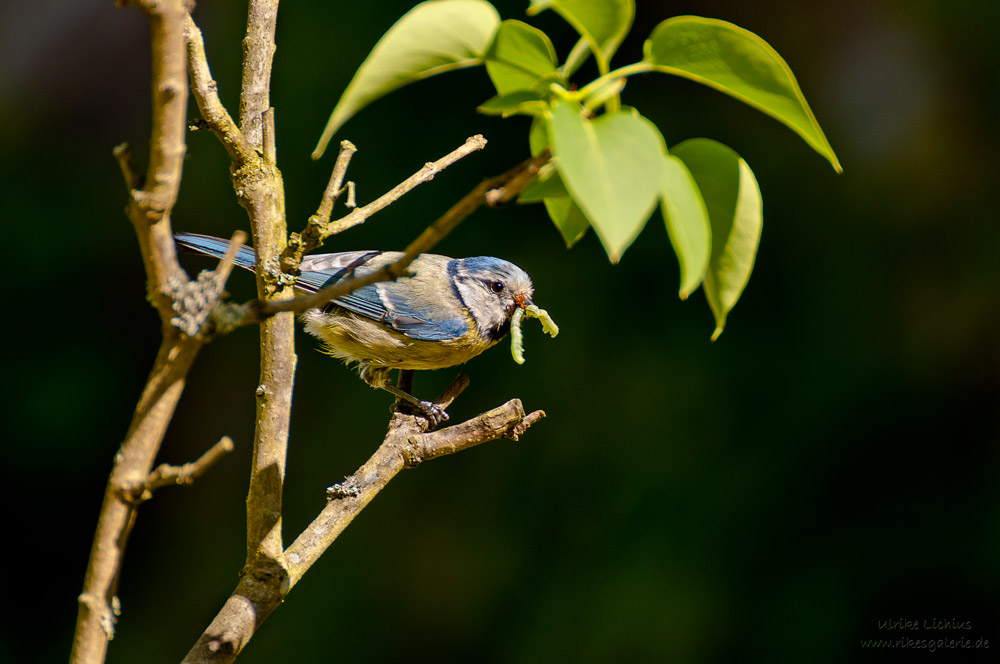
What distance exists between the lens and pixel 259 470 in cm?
90

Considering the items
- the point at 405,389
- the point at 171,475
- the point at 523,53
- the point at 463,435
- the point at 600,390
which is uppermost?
the point at 523,53

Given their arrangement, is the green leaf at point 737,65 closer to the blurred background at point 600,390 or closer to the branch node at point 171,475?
the branch node at point 171,475

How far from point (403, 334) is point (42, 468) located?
1246mm

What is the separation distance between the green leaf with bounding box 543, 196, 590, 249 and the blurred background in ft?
4.87

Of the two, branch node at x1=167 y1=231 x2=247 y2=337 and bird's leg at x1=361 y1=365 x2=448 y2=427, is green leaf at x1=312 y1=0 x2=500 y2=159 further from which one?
bird's leg at x1=361 y1=365 x2=448 y2=427

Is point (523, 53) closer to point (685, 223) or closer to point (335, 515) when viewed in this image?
point (685, 223)

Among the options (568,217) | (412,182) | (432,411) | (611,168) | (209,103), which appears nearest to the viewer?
(611,168)

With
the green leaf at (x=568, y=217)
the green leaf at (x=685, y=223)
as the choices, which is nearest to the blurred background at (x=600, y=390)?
the green leaf at (x=568, y=217)

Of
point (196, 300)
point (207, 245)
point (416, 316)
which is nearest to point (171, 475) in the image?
point (196, 300)

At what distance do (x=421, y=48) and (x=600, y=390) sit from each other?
5.92 ft

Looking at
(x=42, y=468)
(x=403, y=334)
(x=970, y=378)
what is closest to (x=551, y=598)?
(x=403, y=334)

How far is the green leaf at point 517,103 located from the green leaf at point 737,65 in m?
0.08

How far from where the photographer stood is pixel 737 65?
53 centimetres

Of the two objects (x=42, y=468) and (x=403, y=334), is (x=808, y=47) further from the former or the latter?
(x=42, y=468)
